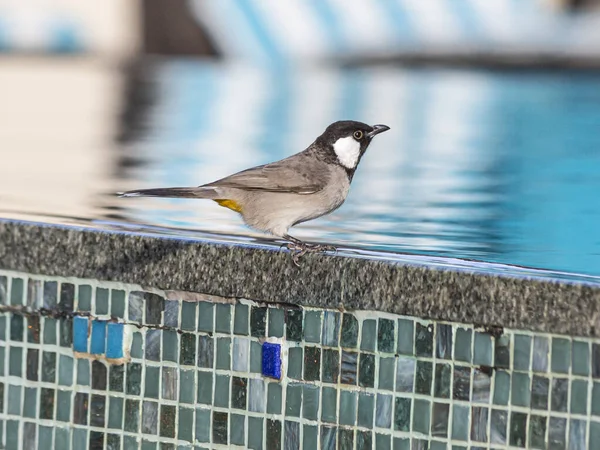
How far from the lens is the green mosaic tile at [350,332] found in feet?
8.69

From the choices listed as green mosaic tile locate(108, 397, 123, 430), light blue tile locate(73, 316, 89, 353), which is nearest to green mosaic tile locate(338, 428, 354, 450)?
green mosaic tile locate(108, 397, 123, 430)

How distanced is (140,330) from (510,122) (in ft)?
23.3

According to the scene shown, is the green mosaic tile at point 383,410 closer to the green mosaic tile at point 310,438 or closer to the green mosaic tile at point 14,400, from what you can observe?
the green mosaic tile at point 310,438

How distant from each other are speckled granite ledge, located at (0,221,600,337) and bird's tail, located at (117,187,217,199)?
0.47 metres

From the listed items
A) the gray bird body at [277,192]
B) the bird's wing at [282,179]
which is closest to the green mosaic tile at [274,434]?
the gray bird body at [277,192]

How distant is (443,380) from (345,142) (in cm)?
140

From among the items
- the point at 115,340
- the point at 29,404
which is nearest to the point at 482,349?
the point at 115,340

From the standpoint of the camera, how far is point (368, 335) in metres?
2.63

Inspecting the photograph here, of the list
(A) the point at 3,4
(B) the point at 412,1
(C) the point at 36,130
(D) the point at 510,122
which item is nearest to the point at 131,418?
(C) the point at 36,130

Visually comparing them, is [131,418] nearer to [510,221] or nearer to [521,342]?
[521,342]

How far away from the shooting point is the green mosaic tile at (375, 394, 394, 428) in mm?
2596

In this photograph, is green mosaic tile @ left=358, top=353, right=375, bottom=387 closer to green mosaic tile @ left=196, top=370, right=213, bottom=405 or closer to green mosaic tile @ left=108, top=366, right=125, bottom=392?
green mosaic tile @ left=196, top=370, right=213, bottom=405

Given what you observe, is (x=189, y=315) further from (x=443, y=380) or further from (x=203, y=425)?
(x=443, y=380)

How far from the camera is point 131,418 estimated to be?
288 centimetres
